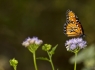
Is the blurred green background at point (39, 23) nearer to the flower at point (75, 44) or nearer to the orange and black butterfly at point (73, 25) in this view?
the orange and black butterfly at point (73, 25)

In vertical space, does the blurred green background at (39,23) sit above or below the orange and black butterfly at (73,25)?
above

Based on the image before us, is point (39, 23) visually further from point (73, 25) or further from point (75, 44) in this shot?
point (75, 44)

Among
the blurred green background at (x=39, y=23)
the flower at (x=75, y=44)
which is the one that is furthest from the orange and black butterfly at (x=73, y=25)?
the blurred green background at (x=39, y=23)

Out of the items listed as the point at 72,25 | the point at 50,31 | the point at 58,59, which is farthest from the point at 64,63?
the point at 72,25

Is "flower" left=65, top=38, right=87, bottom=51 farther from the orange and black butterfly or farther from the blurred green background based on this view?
the blurred green background

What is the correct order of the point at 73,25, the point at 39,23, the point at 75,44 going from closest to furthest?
1. the point at 75,44
2. the point at 73,25
3. the point at 39,23

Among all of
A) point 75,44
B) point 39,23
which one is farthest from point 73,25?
point 39,23

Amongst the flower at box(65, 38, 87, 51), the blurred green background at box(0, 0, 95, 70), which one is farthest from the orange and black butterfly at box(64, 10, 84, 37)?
the blurred green background at box(0, 0, 95, 70)
